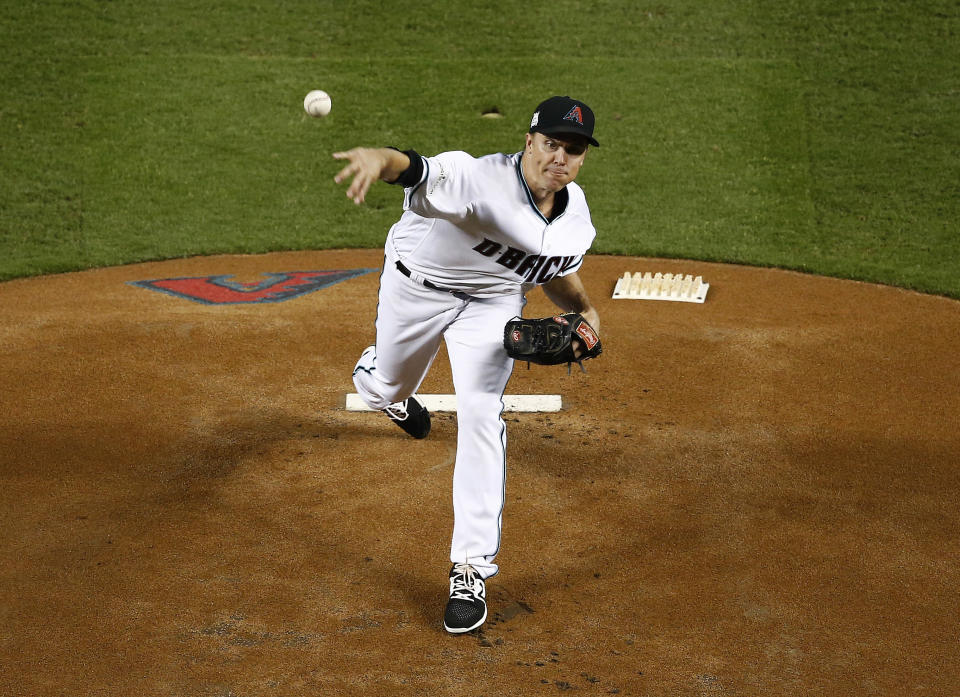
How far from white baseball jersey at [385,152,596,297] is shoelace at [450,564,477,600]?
1189 mm

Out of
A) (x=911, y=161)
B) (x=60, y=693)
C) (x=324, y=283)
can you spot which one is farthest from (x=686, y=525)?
(x=911, y=161)

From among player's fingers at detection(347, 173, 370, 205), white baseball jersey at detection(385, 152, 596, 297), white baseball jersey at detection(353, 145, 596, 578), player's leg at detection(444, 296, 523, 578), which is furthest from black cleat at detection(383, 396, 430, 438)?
player's fingers at detection(347, 173, 370, 205)

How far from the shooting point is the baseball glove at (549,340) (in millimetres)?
3990

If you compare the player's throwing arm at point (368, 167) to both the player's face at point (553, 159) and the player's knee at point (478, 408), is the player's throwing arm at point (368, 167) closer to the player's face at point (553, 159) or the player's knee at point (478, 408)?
the player's face at point (553, 159)

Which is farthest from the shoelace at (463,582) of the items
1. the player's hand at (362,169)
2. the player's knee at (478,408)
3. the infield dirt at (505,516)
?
the player's hand at (362,169)

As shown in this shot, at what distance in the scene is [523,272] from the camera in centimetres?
423

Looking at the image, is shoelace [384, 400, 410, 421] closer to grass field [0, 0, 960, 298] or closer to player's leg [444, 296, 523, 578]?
player's leg [444, 296, 523, 578]

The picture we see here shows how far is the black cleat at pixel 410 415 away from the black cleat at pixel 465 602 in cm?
162

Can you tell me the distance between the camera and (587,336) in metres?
4.09

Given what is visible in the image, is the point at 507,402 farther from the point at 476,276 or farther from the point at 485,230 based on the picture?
the point at 485,230

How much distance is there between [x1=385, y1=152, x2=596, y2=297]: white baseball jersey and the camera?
3.86 metres

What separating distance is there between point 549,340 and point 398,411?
5.73ft

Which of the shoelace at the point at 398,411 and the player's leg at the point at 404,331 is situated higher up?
the player's leg at the point at 404,331

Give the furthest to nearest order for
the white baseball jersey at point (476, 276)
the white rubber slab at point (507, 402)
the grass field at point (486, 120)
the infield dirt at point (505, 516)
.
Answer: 1. the grass field at point (486, 120)
2. the white rubber slab at point (507, 402)
3. the white baseball jersey at point (476, 276)
4. the infield dirt at point (505, 516)
